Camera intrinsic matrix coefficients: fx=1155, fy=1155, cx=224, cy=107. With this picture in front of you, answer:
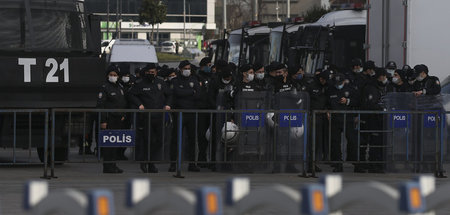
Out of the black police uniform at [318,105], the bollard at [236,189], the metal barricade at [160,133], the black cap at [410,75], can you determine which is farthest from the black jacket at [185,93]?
the bollard at [236,189]

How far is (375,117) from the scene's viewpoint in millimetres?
16547

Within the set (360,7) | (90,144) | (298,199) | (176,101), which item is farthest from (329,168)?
(298,199)

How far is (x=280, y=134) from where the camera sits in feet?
53.5

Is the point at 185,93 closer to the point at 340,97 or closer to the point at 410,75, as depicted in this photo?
the point at 340,97

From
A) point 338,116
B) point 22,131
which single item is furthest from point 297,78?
point 22,131

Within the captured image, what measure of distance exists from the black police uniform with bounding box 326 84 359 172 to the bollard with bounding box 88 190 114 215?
1153cm

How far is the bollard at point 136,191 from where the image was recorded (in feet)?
17.6

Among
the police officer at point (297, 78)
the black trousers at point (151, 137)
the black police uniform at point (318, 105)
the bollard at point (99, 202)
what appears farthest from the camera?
the police officer at point (297, 78)

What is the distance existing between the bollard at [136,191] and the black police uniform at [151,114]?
10.3 m

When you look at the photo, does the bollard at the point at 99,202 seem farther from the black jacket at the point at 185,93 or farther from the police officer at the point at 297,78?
the police officer at the point at 297,78

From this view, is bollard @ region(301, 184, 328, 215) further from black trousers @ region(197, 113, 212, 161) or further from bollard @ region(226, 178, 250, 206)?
black trousers @ region(197, 113, 212, 161)

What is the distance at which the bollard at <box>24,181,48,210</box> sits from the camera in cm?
541

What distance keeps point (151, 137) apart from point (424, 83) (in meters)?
5.37

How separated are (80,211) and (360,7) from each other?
2216cm
